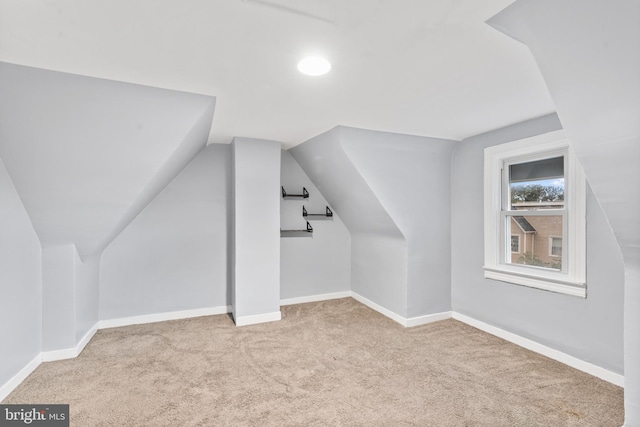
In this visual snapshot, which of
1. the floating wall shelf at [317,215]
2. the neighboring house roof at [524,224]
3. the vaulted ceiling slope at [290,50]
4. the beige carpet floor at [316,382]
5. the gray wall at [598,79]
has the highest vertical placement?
the vaulted ceiling slope at [290,50]

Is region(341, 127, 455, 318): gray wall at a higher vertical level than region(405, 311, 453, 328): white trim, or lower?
higher

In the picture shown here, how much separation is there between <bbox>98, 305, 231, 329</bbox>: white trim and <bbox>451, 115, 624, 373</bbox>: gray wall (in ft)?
8.96

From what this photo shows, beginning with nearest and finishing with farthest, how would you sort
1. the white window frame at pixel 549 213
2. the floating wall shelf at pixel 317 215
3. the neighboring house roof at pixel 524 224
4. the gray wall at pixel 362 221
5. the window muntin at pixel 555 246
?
the white window frame at pixel 549 213, the window muntin at pixel 555 246, the neighboring house roof at pixel 524 224, the gray wall at pixel 362 221, the floating wall shelf at pixel 317 215

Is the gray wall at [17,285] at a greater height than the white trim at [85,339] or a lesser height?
greater

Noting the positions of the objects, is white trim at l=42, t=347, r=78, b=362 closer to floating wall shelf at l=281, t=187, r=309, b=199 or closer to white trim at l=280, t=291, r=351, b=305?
white trim at l=280, t=291, r=351, b=305

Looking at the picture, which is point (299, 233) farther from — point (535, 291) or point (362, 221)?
point (535, 291)

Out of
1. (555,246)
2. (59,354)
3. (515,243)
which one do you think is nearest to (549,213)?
Result: (555,246)

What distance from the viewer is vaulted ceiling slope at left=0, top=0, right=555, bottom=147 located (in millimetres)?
1180

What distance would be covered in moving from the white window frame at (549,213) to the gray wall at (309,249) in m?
1.84

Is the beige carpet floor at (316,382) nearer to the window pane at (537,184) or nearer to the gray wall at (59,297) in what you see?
the gray wall at (59,297)

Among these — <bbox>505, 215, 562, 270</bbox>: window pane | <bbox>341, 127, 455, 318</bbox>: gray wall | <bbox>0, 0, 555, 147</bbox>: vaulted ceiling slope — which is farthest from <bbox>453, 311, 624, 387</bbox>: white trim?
<bbox>0, 0, 555, 147</bbox>: vaulted ceiling slope

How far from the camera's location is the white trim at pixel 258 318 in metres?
3.25

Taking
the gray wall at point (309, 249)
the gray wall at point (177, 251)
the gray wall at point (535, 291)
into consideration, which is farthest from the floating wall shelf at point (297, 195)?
the gray wall at point (535, 291)

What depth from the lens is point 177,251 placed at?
11.3 feet
